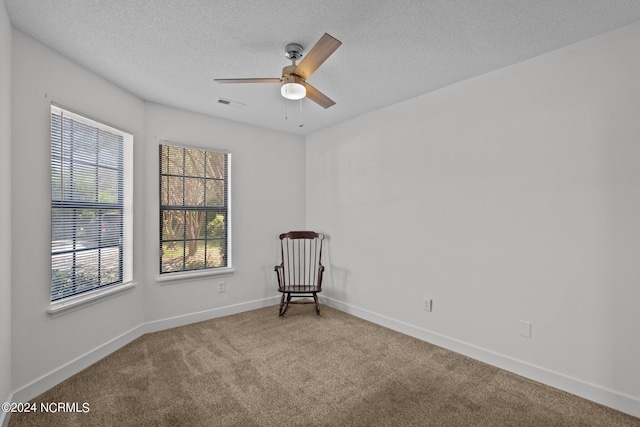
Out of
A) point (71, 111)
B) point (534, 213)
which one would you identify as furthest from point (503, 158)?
point (71, 111)

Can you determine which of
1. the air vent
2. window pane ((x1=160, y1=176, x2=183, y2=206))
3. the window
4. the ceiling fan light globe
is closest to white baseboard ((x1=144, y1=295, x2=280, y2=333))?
the window

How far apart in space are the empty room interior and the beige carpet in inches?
9.0

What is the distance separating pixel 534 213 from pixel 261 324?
293 centimetres

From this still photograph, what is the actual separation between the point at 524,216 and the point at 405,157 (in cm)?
130

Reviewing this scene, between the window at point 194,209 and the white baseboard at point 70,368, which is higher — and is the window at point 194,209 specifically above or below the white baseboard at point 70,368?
above

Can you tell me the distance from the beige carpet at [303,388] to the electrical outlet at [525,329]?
34 cm

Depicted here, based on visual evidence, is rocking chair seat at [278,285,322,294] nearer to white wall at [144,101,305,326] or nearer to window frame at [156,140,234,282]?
white wall at [144,101,305,326]

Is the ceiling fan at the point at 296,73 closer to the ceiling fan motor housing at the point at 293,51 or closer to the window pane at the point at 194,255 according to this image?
the ceiling fan motor housing at the point at 293,51

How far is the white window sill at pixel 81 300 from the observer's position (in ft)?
7.56

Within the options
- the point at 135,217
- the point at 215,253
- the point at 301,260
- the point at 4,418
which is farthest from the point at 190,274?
the point at 4,418

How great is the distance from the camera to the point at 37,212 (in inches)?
86.9

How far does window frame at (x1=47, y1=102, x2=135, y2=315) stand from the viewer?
2342 millimetres

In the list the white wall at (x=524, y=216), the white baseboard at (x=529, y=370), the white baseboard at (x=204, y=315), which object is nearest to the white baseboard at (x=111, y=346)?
the white baseboard at (x=204, y=315)

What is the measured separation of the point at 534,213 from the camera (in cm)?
240
